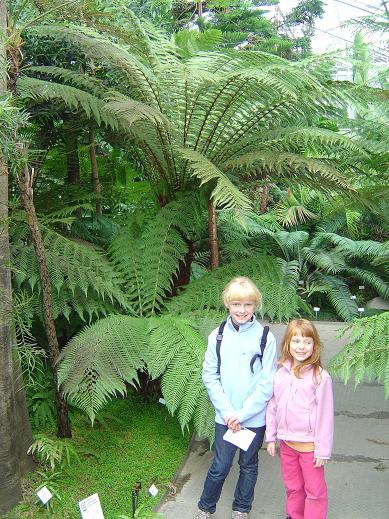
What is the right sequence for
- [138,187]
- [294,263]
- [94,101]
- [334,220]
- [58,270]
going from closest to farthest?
[58,270]
[94,101]
[138,187]
[294,263]
[334,220]

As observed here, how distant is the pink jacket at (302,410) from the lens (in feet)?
6.89

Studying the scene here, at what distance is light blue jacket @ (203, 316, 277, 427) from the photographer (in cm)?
222

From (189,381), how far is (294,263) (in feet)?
10.5

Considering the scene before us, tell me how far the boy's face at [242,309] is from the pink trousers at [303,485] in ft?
1.65

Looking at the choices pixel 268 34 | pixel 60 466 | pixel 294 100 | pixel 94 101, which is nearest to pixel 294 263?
pixel 294 100

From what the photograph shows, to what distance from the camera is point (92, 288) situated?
3.14 m

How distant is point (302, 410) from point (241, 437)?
0.27 meters

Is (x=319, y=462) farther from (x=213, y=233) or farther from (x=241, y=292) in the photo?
(x=213, y=233)

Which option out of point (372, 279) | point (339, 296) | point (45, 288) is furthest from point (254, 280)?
point (372, 279)

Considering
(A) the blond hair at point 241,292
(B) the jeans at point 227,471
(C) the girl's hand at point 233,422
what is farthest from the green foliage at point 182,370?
(A) the blond hair at point 241,292

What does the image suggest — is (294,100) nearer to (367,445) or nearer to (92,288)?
(92,288)

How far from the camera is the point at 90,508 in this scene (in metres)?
2.19

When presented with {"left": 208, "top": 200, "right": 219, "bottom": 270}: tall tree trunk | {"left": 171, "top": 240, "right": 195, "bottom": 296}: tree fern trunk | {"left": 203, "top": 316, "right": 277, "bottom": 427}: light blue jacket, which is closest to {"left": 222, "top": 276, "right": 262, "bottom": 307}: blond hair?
{"left": 203, "top": 316, "right": 277, "bottom": 427}: light blue jacket

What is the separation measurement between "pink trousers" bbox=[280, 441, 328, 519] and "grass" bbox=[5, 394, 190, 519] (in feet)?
1.96
